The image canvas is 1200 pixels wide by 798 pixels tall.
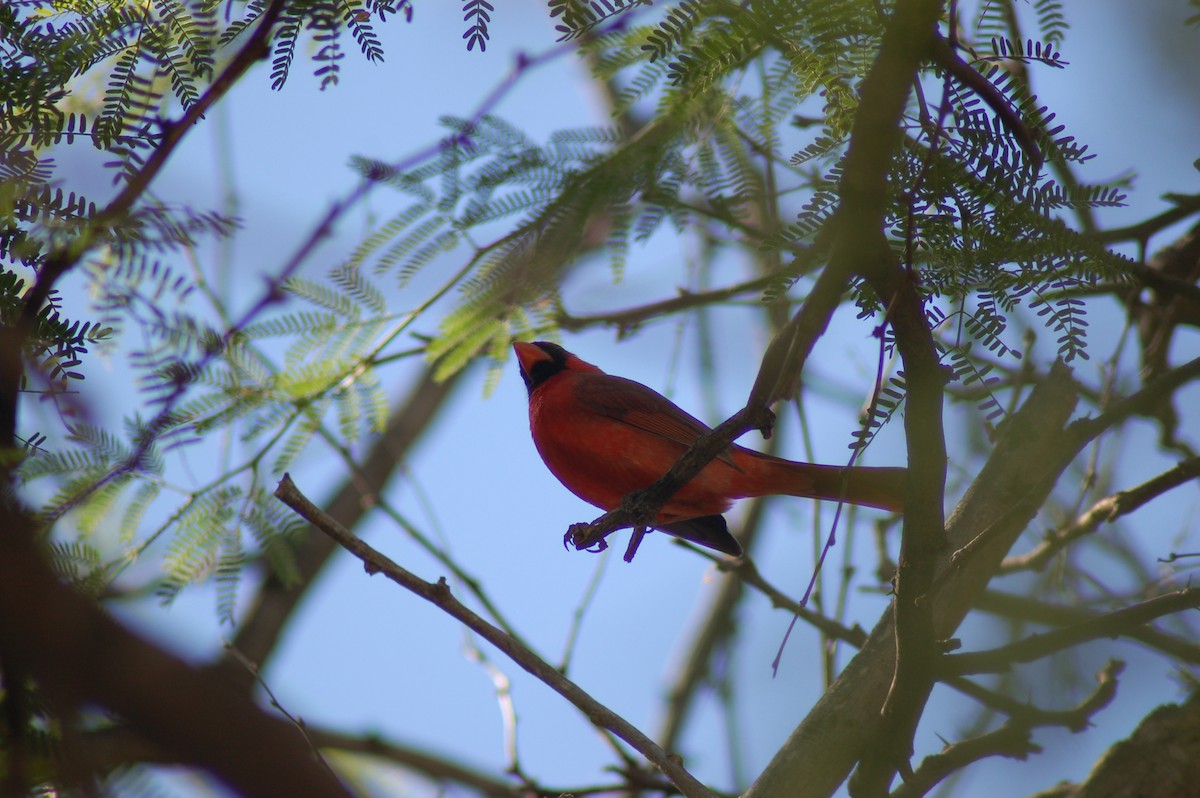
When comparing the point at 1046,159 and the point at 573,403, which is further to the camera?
the point at 573,403

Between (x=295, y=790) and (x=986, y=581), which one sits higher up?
(x=986, y=581)

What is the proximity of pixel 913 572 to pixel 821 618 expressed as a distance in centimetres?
143

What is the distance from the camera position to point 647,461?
13.5 ft

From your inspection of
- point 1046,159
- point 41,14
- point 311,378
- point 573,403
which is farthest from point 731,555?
point 41,14

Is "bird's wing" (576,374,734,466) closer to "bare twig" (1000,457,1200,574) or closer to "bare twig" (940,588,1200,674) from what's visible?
"bare twig" (1000,457,1200,574)

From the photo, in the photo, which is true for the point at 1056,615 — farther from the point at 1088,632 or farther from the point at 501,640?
the point at 501,640

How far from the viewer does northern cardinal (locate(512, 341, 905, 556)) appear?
12.7 ft

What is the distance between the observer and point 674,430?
4289mm

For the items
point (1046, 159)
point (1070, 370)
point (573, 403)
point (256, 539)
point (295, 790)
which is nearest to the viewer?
point (295, 790)

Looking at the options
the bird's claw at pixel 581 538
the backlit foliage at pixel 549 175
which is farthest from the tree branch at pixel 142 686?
the bird's claw at pixel 581 538

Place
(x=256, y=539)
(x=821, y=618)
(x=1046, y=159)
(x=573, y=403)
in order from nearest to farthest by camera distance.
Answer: (x=1046, y=159) → (x=256, y=539) → (x=821, y=618) → (x=573, y=403)

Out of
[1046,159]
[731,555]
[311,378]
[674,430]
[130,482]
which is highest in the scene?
[1046,159]

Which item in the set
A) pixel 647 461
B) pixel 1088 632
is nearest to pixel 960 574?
pixel 1088 632

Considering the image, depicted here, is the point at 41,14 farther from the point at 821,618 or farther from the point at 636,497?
the point at 821,618
